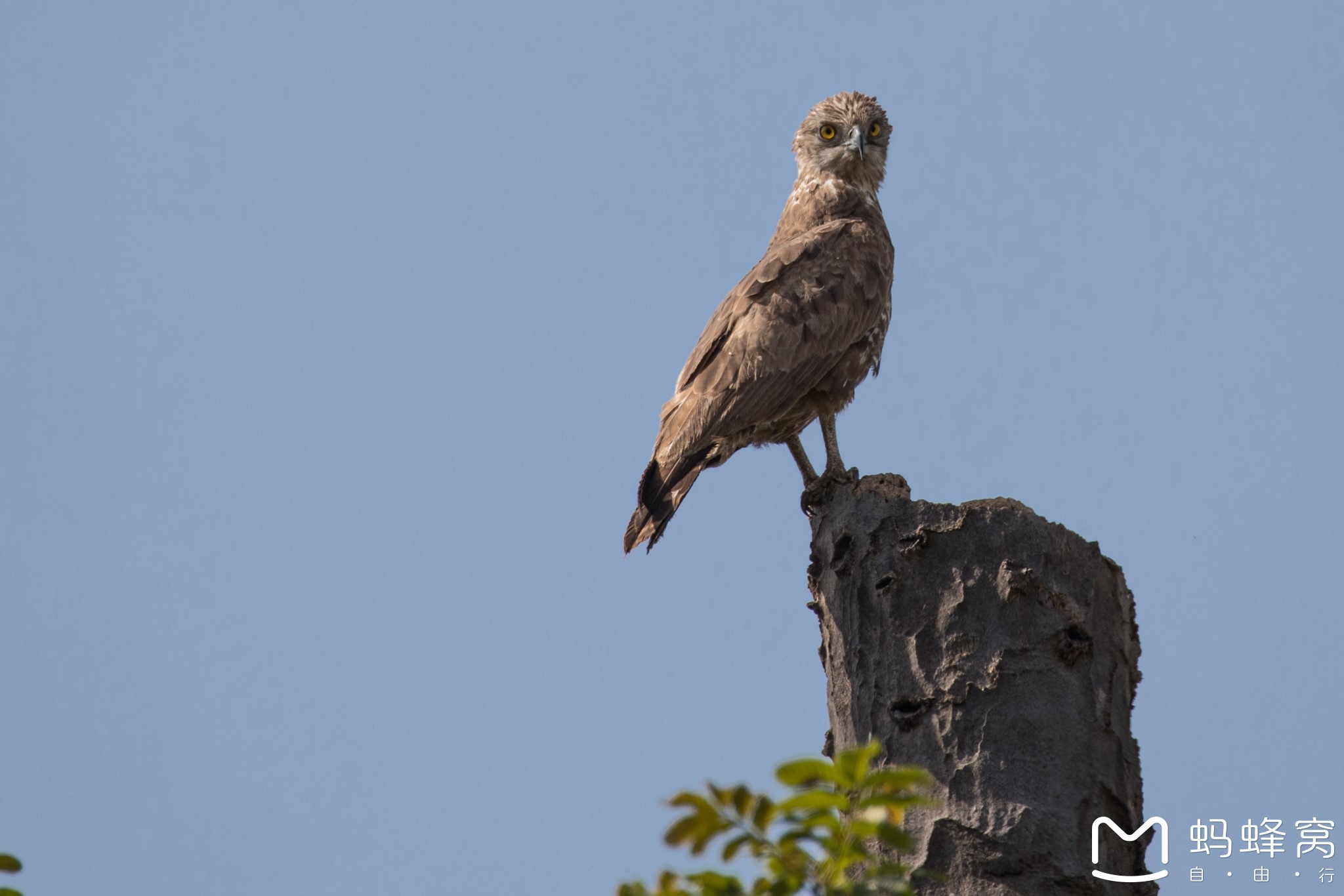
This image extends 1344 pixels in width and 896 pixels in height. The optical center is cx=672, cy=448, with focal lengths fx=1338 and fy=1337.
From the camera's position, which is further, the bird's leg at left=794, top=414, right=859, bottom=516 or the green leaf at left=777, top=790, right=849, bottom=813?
the bird's leg at left=794, top=414, right=859, bottom=516

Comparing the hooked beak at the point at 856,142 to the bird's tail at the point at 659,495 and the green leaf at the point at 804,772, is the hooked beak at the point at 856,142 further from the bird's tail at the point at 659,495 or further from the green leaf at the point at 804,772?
the green leaf at the point at 804,772

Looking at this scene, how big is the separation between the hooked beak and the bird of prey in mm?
27

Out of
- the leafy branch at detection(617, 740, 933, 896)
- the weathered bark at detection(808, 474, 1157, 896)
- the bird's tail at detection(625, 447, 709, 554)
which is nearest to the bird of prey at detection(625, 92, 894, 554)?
the bird's tail at detection(625, 447, 709, 554)

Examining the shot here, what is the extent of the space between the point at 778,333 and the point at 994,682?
339cm

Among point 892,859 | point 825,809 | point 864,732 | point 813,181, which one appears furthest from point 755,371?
point 825,809

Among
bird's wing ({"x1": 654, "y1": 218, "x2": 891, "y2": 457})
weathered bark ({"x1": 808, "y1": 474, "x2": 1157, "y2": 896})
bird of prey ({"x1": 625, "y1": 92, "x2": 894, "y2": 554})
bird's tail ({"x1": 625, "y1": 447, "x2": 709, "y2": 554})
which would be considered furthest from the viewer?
bird's wing ({"x1": 654, "y1": 218, "x2": 891, "y2": 457})

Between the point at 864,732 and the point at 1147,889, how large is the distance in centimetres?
113

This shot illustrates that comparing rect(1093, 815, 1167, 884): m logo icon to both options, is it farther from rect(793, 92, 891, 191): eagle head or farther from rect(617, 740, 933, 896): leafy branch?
rect(793, 92, 891, 191): eagle head

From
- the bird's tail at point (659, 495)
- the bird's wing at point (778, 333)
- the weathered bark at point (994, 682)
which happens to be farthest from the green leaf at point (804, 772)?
the bird's wing at point (778, 333)

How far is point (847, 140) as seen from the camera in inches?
369

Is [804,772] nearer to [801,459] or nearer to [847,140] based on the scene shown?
[801,459]

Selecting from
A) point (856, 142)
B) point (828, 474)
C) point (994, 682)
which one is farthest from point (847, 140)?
point (994, 682)

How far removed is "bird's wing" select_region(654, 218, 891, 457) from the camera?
7594 millimetres

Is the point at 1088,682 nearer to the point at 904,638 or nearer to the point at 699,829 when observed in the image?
the point at 904,638
